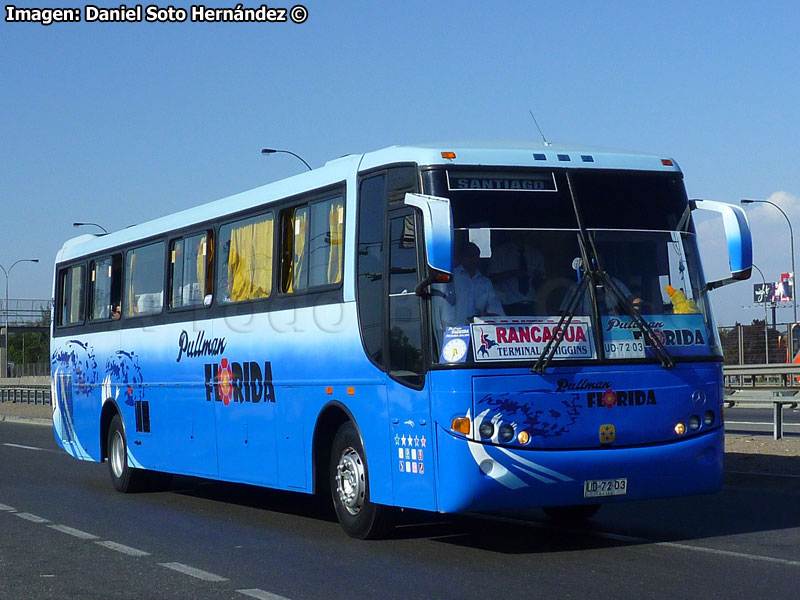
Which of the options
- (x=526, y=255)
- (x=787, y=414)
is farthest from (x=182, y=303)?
(x=787, y=414)

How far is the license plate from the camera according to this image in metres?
9.47

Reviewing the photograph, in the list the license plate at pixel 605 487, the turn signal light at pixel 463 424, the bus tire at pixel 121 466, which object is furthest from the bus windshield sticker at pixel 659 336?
the bus tire at pixel 121 466

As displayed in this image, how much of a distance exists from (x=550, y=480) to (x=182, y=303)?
6649mm

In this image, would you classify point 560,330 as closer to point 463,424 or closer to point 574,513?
point 463,424

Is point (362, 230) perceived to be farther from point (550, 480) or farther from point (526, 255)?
point (550, 480)

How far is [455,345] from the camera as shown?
9.32 metres

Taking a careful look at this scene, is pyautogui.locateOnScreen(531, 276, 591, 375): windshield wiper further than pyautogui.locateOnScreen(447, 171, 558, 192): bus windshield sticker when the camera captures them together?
No

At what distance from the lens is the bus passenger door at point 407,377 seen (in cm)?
952

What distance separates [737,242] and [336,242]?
342cm

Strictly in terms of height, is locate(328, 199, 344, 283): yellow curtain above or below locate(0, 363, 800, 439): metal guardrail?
above

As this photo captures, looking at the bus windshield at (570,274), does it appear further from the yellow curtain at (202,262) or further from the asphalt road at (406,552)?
the yellow curtain at (202,262)

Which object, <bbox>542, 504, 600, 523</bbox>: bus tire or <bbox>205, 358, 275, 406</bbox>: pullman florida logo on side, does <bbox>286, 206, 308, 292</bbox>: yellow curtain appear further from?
<bbox>542, 504, 600, 523</bbox>: bus tire

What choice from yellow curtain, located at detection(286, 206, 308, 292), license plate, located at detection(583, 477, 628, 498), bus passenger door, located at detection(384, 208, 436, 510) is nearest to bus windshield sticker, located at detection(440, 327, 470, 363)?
bus passenger door, located at detection(384, 208, 436, 510)

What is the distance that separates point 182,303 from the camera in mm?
14750
